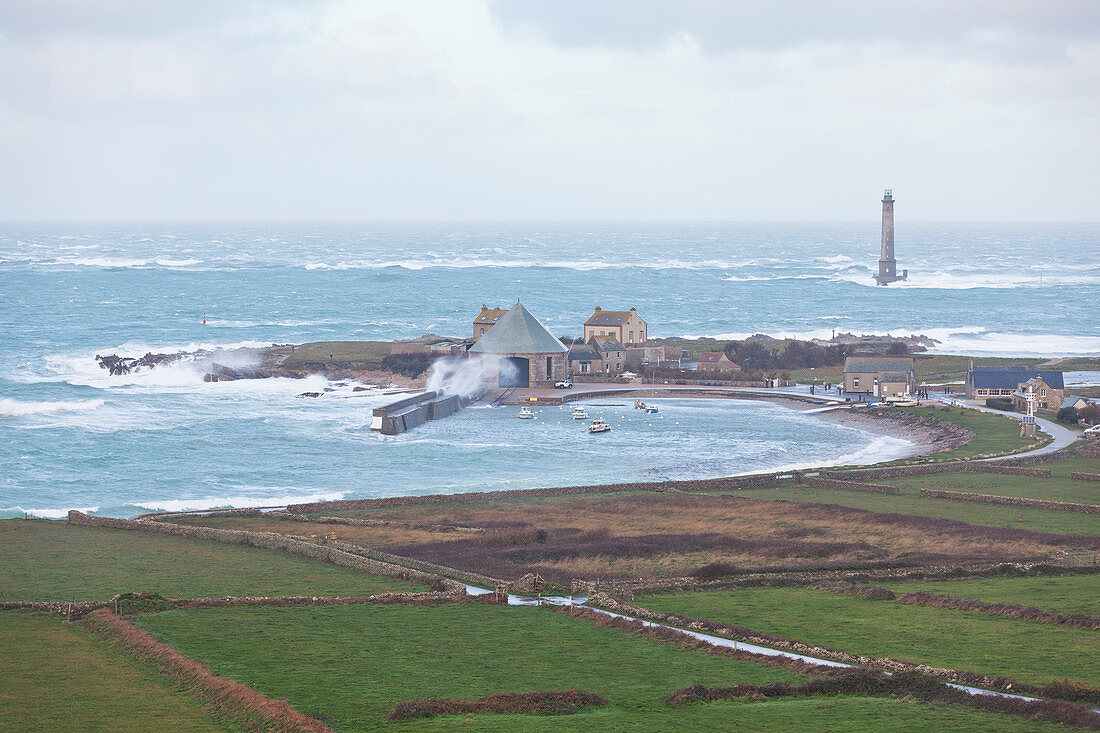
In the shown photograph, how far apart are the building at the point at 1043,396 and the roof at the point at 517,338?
96.6ft

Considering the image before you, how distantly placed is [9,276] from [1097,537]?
620 feet

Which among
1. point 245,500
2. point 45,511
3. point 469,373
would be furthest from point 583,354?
point 45,511

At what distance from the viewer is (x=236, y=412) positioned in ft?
233

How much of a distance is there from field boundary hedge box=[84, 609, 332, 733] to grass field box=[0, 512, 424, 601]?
3715mm

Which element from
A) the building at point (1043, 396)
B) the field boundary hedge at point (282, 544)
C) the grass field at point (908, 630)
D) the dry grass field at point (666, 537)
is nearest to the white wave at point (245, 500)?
the dry grass field at point (666, 537)

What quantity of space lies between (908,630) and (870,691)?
4986mm

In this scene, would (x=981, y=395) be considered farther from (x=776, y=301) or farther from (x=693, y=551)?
(x=776, y=301)

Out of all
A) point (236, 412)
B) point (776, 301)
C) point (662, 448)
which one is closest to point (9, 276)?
point (776, 301)

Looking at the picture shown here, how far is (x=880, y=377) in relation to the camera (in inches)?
2864

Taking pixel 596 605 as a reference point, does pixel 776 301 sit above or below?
above

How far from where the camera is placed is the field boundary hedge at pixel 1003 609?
25.1 metres

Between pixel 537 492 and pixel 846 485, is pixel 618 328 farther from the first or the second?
pixel 846 485

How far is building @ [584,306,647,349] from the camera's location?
300ft

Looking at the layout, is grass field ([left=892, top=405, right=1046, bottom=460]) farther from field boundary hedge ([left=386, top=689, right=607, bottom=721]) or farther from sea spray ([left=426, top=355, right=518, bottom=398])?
field boundary hedge ([left=386, top=689, right=607, bottom=721])
